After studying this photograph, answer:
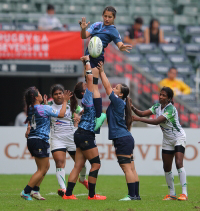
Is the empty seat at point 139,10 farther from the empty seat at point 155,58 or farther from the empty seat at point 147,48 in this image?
the empty seat at point 155,58

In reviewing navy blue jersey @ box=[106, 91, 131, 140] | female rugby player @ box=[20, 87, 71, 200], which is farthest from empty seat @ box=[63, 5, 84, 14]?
navy blue jersey @ box=[106, 91, 131, 140]

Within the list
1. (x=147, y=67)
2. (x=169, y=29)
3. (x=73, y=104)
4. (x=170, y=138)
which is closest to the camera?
(x=170, y=138)

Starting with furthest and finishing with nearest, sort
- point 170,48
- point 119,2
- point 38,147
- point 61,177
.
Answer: point 119,2 < point 170,48 < point 61,177 < point 38,147

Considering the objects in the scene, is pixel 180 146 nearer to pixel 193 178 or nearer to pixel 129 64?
pixel 193 178

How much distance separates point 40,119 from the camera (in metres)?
7.64

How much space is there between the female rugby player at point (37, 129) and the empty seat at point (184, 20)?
1594 cm

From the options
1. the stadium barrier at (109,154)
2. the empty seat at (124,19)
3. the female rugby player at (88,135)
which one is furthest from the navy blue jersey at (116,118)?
the empty seat at (124,19)

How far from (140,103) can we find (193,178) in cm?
415

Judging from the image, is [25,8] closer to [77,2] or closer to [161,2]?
[77,2]

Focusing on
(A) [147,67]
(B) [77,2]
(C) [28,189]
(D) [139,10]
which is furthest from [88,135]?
(D) [139,10]

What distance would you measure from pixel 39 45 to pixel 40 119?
8295 mm

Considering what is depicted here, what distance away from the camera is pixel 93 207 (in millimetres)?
6820

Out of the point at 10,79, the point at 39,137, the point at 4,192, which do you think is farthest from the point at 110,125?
the point at 10,79

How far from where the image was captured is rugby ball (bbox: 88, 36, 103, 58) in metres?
7.74
